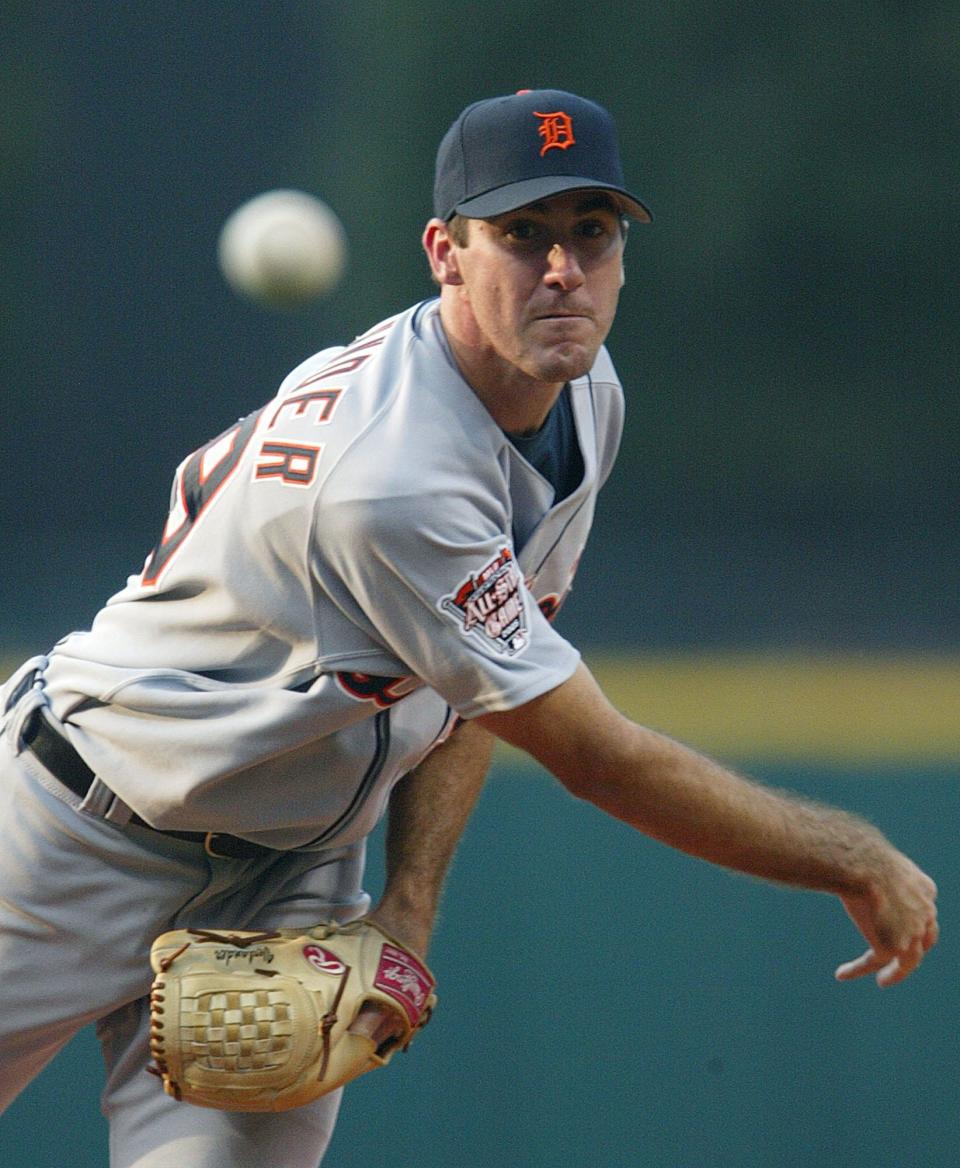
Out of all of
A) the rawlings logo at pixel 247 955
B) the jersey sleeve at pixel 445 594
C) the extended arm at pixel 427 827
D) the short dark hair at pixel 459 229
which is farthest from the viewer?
the extended arm at pixel 427 827

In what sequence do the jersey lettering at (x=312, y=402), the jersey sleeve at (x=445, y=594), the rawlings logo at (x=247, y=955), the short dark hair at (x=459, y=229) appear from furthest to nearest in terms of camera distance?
the rawlings logo at (x=247, y=955), the short dark hair at (x=459, y=229), the jersey lettering at (x=312, y=402), the jersey sleeve at (x=445, y=594)

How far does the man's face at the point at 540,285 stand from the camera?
7.53 feet

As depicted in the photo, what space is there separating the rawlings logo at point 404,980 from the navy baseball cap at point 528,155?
102 cm

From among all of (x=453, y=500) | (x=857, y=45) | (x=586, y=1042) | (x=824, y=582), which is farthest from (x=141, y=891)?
(x=857, y=45)

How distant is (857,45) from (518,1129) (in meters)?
2.37

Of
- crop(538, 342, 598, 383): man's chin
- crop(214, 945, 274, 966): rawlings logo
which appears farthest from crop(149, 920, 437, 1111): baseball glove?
crop(538, 342, 598, 383): man's chin

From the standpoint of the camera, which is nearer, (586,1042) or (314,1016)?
(314,1016)

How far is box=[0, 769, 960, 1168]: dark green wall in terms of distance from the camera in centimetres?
380

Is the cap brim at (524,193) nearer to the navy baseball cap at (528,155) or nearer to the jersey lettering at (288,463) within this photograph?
the navy baseball cap at (528,155)

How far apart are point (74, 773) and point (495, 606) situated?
0.75 m

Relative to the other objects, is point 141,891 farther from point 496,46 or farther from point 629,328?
point 496,46

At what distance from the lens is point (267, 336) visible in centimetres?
388

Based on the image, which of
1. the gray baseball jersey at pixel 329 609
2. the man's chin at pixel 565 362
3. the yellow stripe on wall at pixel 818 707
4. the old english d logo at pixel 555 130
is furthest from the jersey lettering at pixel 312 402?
the yellow stripe on wall at pixel 818 707

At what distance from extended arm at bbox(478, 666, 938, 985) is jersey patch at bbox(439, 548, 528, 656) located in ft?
0.28
